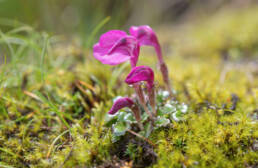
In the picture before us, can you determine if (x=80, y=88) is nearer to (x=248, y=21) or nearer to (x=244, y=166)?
(x=244, y=166)

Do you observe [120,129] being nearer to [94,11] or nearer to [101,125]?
[101,125]

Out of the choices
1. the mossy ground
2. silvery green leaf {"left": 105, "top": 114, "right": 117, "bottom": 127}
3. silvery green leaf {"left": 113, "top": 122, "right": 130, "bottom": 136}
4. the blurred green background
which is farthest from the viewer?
the blurred green background

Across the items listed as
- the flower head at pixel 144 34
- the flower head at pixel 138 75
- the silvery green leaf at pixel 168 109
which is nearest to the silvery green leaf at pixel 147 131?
the silvery green leaf at pixel 168 109

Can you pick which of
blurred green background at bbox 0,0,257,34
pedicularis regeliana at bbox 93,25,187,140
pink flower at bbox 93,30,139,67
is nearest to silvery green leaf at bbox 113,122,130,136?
pedicularis regeliana at bbox 93,25,187,140

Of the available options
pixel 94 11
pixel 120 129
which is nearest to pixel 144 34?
pixel 120 129

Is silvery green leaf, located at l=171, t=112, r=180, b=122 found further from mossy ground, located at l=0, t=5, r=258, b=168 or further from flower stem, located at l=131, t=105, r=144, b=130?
flower stem, located at l=131, t=105, r=144, b=130

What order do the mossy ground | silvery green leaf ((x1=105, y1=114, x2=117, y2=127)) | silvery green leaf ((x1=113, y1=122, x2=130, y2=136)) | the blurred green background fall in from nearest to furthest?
the mossy ground → silvery green leaf ((x1=113, y1=122, x2=130, y2=136)) → silvery green leaf ((x1=105, y1=114, x2=117, y2=127)) → the blurred green background

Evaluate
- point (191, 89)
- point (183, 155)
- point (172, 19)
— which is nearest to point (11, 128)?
point (183, 155)

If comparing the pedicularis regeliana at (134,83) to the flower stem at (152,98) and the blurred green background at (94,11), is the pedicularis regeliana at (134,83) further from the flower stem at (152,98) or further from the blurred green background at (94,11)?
the blurred green background at (94,11)
